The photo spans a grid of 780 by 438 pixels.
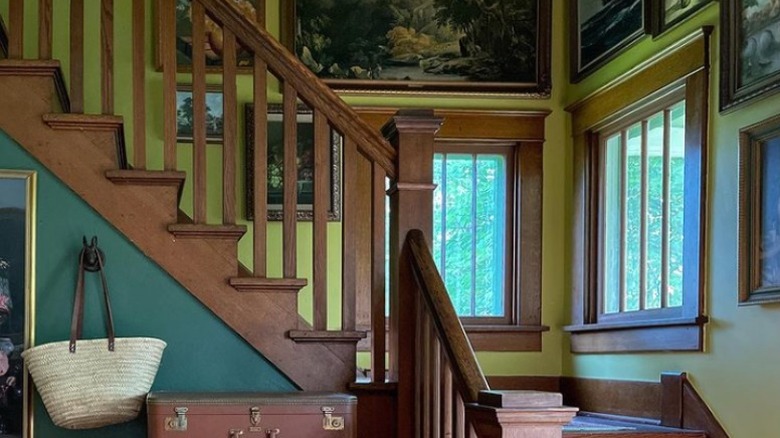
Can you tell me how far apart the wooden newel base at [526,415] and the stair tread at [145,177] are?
125 cm

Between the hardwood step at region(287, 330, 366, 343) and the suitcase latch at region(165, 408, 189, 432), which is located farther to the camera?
the hardwood step at region(287, 330, 366, 343)

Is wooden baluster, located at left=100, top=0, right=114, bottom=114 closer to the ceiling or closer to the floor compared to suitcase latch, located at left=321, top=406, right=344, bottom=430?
closer to the ceiling

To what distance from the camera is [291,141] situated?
8.65ft

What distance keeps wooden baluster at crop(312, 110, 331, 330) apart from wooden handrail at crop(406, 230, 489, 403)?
26 cm

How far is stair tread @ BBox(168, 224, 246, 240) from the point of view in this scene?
2.55 meters

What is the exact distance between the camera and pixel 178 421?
7.34 ft

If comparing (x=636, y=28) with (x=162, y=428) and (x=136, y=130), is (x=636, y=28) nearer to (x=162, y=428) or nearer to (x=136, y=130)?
(x=136, y=130)

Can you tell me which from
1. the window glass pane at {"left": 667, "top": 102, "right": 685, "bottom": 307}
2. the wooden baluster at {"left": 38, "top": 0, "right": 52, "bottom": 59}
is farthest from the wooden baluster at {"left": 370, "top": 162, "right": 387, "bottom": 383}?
the window glass pane at {"left": 667, "top": 102, "right": 685, "bottom": 307}

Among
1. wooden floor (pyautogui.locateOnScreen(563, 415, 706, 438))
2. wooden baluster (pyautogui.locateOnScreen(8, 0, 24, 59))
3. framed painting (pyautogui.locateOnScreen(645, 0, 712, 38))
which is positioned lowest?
wooden floor (pyautogui.locateOnScreen(563, 415, 706, 438))

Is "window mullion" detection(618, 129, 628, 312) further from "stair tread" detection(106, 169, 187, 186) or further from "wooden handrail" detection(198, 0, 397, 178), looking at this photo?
"stair tread" detection(106, 169, 187, 186)

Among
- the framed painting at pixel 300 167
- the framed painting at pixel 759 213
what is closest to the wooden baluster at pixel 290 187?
the framed painting at pixel 759 213

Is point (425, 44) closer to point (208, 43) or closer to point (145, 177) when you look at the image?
point (208, 43)

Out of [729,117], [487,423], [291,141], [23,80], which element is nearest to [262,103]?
[291,141]

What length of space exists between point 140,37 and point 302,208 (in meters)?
1.78
